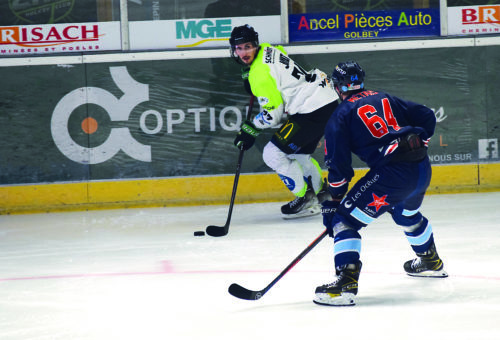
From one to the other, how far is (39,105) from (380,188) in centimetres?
392

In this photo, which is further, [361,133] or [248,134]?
[248,134]

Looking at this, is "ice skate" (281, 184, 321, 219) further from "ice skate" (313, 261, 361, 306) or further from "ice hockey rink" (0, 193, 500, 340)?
"ice skate" (313, 261, 361, 306)

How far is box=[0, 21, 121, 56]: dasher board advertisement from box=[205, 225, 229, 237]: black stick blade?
7.04 feet

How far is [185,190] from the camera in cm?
643

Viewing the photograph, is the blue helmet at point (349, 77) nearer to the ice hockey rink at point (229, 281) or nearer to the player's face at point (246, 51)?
the ice hockey rink at point (229, 281)

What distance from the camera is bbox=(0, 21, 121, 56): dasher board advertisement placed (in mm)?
6410

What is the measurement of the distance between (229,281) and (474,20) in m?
3.84

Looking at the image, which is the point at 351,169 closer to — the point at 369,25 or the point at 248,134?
the point at 248,134

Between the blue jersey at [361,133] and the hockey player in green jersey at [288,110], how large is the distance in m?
1.97

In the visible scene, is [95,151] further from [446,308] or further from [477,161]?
[446,308]

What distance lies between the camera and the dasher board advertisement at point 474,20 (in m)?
6.51

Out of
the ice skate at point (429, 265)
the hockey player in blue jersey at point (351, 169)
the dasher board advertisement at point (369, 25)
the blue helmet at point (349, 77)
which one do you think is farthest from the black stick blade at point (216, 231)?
the dasher board advertisement at point (369, 25)

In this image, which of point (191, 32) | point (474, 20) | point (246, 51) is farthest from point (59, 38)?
point (474, 20)

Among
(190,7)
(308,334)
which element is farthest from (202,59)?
(308,334)
